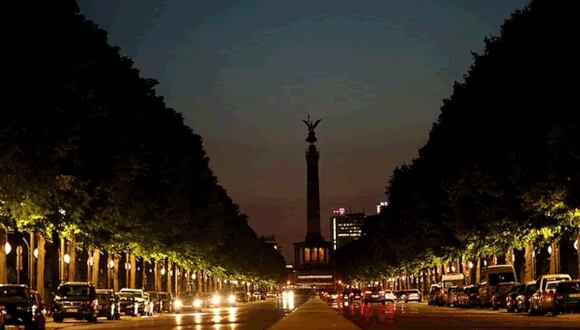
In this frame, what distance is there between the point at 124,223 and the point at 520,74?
2873 centimetres

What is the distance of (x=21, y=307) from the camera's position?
4300cm

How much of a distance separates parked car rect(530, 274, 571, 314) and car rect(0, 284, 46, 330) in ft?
87.4

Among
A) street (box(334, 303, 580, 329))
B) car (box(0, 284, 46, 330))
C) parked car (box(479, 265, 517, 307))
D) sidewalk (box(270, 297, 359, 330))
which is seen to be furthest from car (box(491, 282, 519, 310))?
car (box(0, 284, 46, 330))

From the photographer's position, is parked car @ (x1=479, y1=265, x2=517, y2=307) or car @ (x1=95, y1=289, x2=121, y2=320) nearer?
car @ (x1=95, y1=289, x2=121, y2=320)

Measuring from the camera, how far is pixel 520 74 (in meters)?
65.2

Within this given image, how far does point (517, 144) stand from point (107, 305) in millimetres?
25954

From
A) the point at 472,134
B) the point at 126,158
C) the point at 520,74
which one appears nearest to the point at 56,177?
the point at 126,158

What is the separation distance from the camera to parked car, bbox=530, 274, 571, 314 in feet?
190

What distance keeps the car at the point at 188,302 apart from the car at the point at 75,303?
28.3 metres

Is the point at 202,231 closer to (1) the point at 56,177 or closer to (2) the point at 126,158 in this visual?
(2) the point at 126,158

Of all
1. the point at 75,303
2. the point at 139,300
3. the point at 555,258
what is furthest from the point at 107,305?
the point at 555,258

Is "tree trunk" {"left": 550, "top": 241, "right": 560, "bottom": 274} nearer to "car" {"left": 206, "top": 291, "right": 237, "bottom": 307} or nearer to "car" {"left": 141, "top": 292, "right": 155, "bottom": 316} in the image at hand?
"car" {"left": 141, "top": 292, "right": 155, "bottom": 316}

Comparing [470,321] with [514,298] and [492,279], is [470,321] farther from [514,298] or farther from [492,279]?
[492,279]

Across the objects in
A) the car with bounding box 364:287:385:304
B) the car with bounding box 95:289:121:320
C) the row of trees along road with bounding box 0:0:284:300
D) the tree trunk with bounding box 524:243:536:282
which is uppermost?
the row of trees along road with bounding box 0:0:284:300
